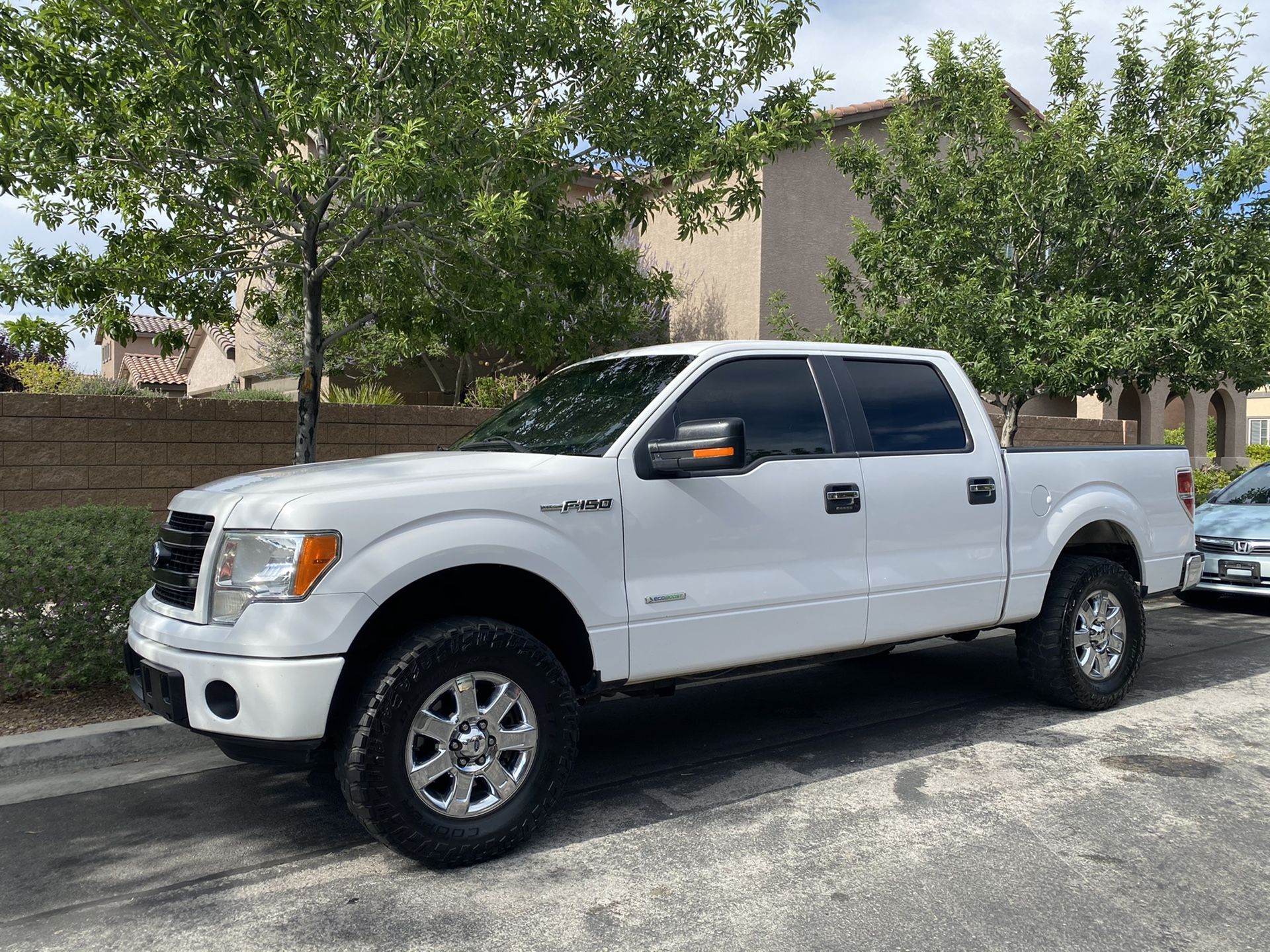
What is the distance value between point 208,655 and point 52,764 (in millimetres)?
2103

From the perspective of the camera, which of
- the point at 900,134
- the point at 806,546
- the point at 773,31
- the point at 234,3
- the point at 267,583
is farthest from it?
the point at 900,134

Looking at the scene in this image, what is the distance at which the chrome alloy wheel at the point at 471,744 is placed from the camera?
13.9ft

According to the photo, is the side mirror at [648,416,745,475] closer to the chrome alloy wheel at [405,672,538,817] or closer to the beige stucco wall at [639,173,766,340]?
the chrome alloy wheel at [405,672,538,817]

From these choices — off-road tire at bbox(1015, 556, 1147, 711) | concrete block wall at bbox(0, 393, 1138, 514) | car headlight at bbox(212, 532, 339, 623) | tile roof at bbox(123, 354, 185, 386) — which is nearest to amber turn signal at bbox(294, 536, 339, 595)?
car headlight at bbox(212, 532, 339, 623)

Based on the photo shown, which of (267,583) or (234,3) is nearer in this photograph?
(267,583)

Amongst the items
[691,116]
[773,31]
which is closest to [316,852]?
[691,116]

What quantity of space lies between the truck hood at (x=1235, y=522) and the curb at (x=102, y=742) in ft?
29.1

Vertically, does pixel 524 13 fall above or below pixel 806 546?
above

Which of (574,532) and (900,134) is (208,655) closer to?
(574,532)

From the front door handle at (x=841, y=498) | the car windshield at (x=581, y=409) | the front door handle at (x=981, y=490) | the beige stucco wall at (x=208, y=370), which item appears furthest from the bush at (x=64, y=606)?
the beige stucco wall at (x=208, y=370)

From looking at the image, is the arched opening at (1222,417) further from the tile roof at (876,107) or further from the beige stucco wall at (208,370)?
the beige stucco wall at (208,370)

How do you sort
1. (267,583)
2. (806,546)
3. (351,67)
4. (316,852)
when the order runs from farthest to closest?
1. (351,67)
2. (806,546)
3. (316,852)
4. (267,583)

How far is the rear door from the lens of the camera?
5574 mm

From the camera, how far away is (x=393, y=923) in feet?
12.5
